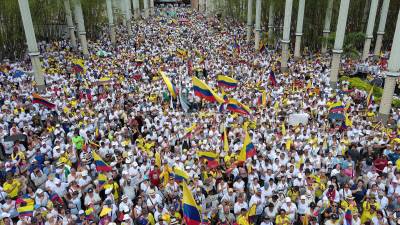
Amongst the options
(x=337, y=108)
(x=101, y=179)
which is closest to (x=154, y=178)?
(x=101, y=179)

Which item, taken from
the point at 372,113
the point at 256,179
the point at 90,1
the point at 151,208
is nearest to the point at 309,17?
the point at 372,113

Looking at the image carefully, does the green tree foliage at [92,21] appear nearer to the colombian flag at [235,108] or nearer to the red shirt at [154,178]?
the colombian flag at [235,108]

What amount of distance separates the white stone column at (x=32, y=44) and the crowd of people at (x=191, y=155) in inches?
21.3

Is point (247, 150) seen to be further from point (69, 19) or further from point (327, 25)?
point (69, 19)

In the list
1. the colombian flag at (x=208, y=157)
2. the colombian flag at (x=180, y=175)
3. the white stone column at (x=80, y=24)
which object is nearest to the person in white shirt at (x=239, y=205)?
the colombian flag at (x=180, y=175)

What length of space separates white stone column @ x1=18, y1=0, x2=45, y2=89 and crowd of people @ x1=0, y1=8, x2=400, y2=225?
0.54 m

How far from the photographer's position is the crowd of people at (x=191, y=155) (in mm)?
7438

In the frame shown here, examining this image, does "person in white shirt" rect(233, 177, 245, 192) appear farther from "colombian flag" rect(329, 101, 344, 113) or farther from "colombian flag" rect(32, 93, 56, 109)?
"colombian flag" rect(32, 93, 56, 109)

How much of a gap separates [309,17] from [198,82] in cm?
1823

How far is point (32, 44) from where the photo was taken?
16.9 metres

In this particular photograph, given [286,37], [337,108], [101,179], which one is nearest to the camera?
[101,179]

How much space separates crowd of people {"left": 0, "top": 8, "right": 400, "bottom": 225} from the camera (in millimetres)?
7438

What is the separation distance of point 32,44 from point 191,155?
11414 millimetres

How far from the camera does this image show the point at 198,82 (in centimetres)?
1196
